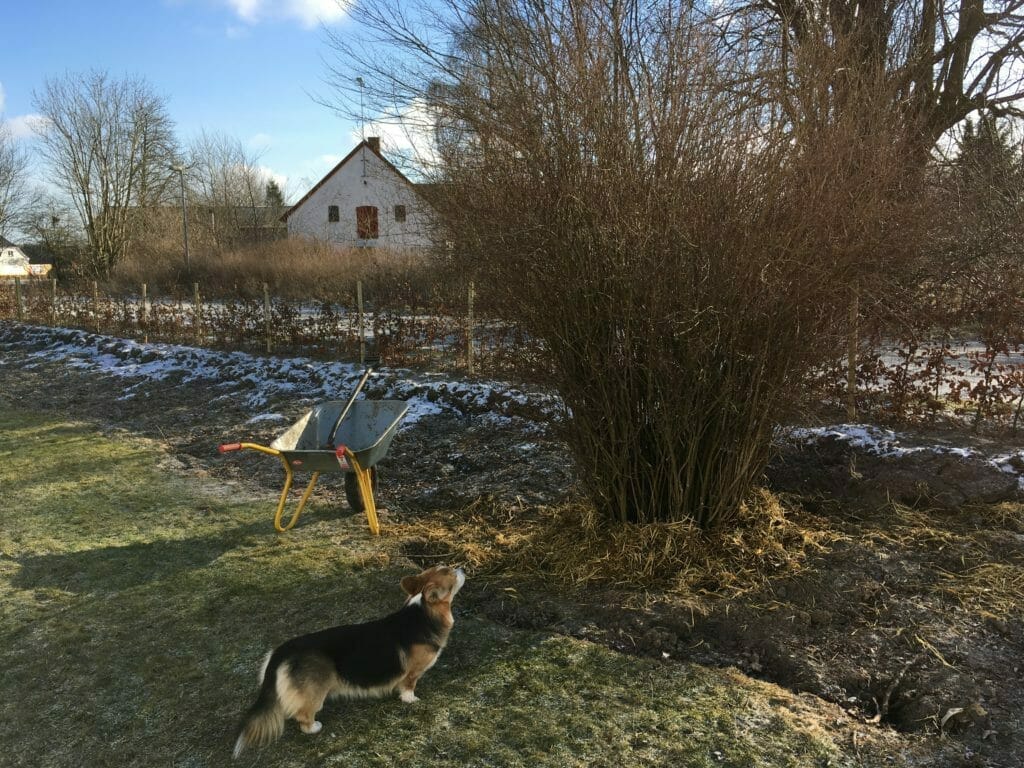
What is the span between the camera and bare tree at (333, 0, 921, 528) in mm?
3154

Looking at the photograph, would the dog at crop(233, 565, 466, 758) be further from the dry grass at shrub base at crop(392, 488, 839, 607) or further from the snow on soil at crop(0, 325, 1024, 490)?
the snow on soil at crop(0, 325, 1024, 490)

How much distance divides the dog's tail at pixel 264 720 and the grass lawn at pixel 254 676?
9cm

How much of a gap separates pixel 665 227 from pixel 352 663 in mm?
2269

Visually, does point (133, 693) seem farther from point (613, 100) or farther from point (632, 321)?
point (613, 100)

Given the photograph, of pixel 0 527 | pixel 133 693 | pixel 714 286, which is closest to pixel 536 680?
pixel 133 693

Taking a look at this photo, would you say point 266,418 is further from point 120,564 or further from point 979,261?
point 979,261

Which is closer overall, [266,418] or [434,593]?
[434,593]

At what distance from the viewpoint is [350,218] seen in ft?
112

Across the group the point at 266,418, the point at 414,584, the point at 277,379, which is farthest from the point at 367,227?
the point at 414,584

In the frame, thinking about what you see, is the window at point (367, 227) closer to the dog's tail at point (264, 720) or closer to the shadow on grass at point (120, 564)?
the shadow on grass at point (120, 564)

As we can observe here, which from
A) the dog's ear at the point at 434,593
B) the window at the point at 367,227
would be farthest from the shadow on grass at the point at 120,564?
the window at the point at 367,227

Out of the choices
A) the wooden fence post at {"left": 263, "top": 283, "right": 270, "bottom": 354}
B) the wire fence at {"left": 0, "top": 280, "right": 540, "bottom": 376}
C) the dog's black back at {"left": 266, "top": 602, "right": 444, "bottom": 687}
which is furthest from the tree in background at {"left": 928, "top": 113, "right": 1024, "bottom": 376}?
the wooden fence post at {"left": 263, "top": 283, "right": 270, "bottom": 354}

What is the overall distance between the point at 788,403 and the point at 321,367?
7645 mm

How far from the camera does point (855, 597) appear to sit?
334cm
